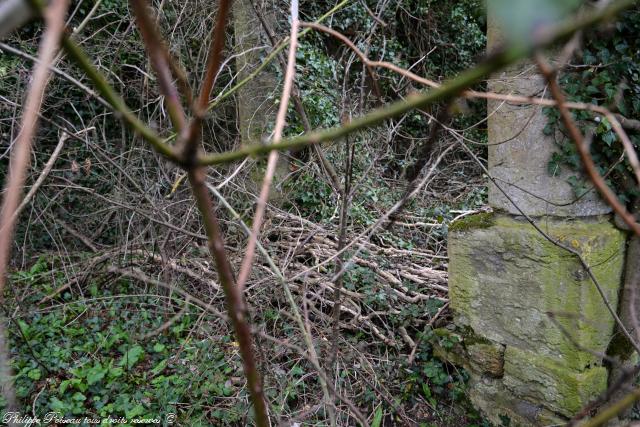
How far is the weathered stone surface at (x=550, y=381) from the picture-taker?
2.28m

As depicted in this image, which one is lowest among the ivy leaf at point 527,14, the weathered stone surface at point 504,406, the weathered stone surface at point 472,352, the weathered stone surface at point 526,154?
the weathered stone surface at point 504,406

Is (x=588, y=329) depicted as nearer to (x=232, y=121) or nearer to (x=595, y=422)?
(x=595, y=422)

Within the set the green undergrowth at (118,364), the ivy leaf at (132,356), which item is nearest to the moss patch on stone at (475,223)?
the green undergrowth at (118,364)

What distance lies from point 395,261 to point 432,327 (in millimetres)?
815

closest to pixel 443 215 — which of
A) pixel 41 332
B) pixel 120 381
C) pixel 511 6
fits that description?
pixel 120 381

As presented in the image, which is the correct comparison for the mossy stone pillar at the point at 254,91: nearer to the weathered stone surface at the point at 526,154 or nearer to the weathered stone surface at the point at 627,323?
the weathered stone surface at the point at 526,154

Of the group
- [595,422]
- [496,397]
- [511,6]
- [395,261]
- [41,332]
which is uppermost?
[511,6]

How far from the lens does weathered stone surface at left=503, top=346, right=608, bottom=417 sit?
2275 mm

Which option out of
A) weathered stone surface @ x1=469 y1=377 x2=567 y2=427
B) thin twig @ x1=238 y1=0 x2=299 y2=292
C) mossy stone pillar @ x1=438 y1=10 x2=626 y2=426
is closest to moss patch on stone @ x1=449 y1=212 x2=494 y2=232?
mossy stone pillar @ x1=438 y1=10 x2=626 y2=426

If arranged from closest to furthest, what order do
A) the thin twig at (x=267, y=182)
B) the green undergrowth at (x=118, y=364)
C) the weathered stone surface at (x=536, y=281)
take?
the thin twig at (x=267, y=182) < the weathered stone surface at (x=536, y=281) < the green undergrowth at (x=118, y=364)

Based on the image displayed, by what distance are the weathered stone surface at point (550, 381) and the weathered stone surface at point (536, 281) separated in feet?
0.15

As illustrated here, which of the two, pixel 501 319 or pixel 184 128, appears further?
pixel 501 319

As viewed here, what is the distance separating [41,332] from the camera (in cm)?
330

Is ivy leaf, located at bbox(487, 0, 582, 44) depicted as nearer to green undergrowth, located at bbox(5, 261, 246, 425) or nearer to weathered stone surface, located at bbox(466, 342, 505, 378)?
green undergrowth, located at bbox(5, 261, 246, 425)
